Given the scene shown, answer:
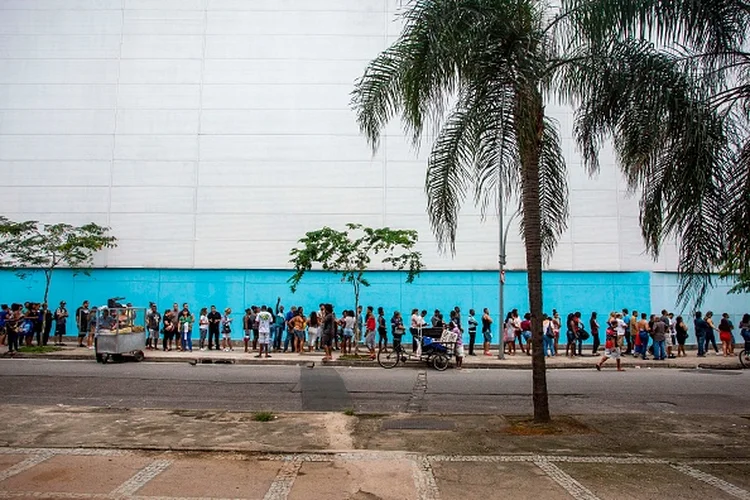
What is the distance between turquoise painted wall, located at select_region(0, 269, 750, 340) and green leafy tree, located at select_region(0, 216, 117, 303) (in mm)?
828

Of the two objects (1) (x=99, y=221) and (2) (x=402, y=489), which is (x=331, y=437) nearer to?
(2) (x=402, y=489)

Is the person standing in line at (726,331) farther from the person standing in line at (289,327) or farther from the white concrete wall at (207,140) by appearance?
the person standing in line at (289,327)

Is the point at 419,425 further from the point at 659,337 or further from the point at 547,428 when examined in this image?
the point at 659,337

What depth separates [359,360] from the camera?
17391mm

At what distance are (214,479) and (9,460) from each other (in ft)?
8.12

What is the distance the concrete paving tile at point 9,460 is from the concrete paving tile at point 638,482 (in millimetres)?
5918

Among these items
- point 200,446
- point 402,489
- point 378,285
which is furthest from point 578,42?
point 378,285

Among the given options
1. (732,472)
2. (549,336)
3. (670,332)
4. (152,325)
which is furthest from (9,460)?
(670,332)

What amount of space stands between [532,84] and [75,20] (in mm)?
25748

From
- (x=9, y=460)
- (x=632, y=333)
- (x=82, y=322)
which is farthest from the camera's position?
(x=82, y=322)

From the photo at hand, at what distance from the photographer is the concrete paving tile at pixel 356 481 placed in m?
5.19

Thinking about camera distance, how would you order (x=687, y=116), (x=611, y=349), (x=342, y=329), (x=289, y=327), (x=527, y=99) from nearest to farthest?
(x=687, y=116)
(x=527, y=99)
(x=611, y=349)
(x=342, y=329)
(x=289, y=327)

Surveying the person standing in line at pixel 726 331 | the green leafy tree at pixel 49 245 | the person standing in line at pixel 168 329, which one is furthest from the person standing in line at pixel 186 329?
the person standing in line at pixel 726 331

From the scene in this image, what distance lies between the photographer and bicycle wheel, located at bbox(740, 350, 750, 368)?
17541mm
